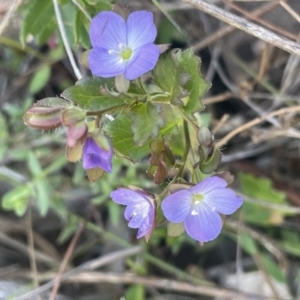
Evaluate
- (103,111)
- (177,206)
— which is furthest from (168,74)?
(177,206)

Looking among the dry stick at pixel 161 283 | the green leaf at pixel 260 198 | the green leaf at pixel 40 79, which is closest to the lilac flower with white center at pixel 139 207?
the dry stick at pixel 161 283

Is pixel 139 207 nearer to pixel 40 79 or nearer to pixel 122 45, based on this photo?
pixel 122 45

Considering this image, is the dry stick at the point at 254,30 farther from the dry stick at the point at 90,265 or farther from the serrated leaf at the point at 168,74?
the dry stick at the point at 90,265

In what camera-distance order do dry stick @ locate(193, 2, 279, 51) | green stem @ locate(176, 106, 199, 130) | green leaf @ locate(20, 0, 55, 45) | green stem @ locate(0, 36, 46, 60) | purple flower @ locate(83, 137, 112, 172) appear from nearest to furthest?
purple flower @ locate(83, 137, 112, 172) < green stem @ locate(176, 106, 199, 130) < green leaf @ locate(20, 0, 55, 45) < dry stick @ locate(193, 2, 279, 51) < green stem @ locate(0, 36, 46, 60)

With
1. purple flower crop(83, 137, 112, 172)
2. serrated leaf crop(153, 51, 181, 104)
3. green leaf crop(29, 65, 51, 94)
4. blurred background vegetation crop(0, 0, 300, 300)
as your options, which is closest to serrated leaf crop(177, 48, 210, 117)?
serrated leaf crop(153, 51, 181, 104)

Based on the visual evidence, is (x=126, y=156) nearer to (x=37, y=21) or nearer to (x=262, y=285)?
(x=37, y=21)

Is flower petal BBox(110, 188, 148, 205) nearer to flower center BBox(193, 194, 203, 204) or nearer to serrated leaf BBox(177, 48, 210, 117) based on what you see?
flower center BBox(193, 194, 203, 204)
